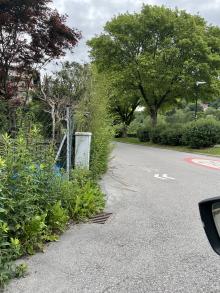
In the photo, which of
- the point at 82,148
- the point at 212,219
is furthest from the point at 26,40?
the point at 212,219

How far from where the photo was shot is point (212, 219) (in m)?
1.60

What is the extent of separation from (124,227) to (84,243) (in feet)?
3.02

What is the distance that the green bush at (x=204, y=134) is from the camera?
74.7 feet

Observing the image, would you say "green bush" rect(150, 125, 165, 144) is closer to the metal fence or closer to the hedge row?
the hedge row

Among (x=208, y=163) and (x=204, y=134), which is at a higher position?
(x=204, y=134)

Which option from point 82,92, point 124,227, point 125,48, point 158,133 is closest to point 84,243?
point 124,227

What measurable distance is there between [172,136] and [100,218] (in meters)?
20.4

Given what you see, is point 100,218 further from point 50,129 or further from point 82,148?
point 50,129

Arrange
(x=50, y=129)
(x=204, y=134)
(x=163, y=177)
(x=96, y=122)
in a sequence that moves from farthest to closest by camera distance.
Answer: (x=204, y=134)
(x=163, y=177)
(x=96, y=122)
(x=50, y=129)

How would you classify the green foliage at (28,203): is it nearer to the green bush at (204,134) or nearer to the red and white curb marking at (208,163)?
the red and white curb marking at (208,163)

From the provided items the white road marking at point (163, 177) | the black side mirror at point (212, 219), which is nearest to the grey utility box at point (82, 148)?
the white road marking at point (163, 177)

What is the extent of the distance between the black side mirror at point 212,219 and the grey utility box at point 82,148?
19.6 ft

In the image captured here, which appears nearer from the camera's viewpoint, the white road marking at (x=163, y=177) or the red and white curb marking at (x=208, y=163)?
the white road marking at (x=163, y=177)

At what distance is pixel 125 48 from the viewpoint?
29.0m
